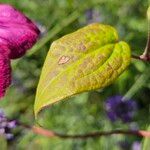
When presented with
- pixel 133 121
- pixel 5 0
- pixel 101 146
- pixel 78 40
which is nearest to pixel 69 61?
pixel 78 40

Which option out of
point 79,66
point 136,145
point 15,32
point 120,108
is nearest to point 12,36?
point 15,32

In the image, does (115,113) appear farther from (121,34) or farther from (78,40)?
(78,40)

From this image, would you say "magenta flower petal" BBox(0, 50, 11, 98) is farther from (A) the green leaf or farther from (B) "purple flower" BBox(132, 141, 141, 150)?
(B) "purple flower" BBox(132, 141, 141, 150)

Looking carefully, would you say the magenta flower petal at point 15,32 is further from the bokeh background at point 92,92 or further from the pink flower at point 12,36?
the bokeh background at point 92,92

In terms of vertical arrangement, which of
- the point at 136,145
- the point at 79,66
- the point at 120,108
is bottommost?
the point at 136,145

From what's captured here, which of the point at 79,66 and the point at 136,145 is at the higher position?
the point at 79,66

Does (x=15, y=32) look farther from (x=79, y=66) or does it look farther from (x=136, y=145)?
(x=136, y=145)

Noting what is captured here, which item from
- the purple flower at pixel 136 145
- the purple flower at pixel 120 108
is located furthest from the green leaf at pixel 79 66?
the purple flower at pixel 136 145
